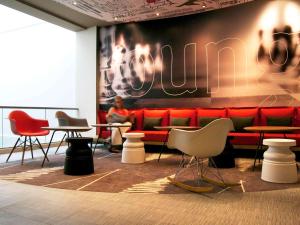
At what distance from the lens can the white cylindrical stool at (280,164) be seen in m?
3.15

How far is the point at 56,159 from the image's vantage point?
495 centimetres

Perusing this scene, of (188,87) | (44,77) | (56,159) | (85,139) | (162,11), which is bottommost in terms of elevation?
(56,159)

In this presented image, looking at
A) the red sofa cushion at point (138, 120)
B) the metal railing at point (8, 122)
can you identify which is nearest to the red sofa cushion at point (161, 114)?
the red sofa cushion at point (138, 120)

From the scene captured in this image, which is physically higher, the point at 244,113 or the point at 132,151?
the point at 244,113

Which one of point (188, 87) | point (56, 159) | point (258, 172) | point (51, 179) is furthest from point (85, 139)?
point (188, 87)

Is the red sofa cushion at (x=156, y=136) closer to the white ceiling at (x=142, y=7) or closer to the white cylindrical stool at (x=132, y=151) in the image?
the white cylindrical stool at (x=132, y=151)

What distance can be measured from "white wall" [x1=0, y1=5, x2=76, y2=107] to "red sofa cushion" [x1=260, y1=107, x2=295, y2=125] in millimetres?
5299

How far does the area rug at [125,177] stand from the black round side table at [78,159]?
0.36ft

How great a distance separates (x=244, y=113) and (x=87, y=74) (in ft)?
14.7

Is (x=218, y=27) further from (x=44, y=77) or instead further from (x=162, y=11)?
(x=44, y=77)

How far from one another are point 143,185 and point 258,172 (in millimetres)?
1739

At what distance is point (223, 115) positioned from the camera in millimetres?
5562

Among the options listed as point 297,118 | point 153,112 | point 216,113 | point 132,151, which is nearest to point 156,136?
point 153,112

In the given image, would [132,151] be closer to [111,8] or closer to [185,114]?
[185,114]
